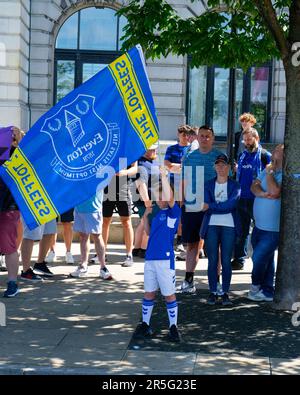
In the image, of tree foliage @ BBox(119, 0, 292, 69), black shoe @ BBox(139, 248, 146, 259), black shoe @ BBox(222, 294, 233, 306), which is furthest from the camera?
black shoe @ BBox(139, 248, 146, 259)

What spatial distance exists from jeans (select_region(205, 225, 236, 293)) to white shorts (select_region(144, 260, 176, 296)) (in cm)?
152

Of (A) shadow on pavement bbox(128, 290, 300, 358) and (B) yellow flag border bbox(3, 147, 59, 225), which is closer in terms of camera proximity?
(A) shadow on pavement bbox(128, 290, 300, 358)

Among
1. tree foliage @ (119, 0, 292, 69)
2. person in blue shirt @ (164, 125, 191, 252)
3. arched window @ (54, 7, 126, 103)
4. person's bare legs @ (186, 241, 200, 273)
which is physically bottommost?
person's bare legs @ (186, 241, 200, 273)

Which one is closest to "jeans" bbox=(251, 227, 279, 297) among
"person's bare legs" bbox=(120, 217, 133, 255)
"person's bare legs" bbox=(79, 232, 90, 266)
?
"person's bare legs" bbox=(79, 232, 90, 266)

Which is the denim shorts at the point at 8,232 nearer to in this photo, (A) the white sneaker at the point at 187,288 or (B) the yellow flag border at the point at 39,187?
(B) the yellow flag border at the point at 39,187

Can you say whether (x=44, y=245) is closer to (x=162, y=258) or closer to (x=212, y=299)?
(x=212, y=299)

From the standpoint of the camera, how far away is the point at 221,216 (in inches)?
346

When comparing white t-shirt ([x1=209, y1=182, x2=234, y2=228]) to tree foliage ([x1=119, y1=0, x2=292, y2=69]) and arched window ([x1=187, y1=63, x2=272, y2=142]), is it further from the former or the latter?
arched window ([x1=187, y1=63, x2=272, y2=142])

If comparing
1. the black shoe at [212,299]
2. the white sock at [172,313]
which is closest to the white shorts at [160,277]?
the white sock at [172,313]

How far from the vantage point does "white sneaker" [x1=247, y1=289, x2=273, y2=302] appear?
895cm

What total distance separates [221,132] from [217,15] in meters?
14.6

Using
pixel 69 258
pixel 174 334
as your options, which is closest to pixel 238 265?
pixel 69 258

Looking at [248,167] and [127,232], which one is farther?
[127,232]

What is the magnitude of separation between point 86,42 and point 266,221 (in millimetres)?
16756
